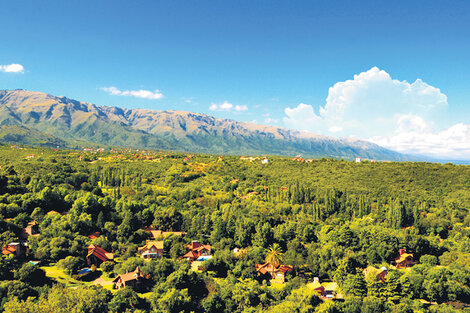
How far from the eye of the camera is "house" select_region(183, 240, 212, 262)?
49.3 metres

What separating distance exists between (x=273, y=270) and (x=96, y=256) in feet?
93.3

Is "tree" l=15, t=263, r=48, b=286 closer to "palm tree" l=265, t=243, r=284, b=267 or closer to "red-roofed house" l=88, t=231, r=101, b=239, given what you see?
"red-roofed house" l=88, t=231, r=101, b=239

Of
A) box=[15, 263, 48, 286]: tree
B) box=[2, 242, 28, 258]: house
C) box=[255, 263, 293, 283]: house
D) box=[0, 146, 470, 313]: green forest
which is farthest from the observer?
box=[255, 263, 293, 283]: house

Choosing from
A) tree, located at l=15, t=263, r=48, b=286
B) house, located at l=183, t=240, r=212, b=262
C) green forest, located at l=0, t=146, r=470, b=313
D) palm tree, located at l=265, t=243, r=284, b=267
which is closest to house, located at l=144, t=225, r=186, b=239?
green forest, located at l=0, t=146, r=470, b=313

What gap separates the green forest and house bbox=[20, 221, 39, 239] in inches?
10.5

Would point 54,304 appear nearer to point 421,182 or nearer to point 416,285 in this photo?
point 416,285

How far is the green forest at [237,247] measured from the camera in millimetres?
32688

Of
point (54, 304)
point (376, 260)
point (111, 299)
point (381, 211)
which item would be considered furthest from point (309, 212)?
point (54, 304)

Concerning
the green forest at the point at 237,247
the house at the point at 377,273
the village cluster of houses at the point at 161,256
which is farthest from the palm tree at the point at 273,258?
the house at the point at 377,273

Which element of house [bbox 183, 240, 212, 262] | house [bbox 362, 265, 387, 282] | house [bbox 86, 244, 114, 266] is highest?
house [bbox 362, 265, 387, 282]

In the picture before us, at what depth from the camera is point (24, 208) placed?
2184 inches

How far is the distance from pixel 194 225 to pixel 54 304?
119 feet

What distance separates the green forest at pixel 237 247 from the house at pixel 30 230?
0.88 ft

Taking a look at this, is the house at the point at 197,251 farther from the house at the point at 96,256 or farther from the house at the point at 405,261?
the house at the point at 405,261
